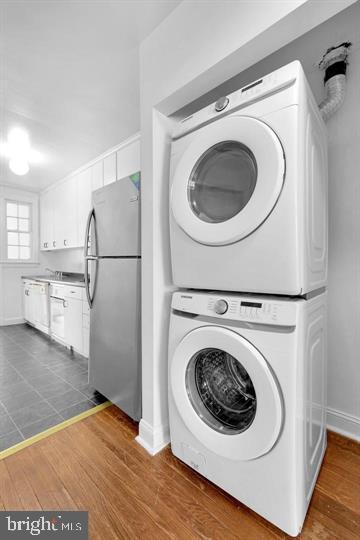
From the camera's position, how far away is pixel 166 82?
4.61ft

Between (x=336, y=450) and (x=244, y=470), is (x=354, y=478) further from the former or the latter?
(x=244, y=470)

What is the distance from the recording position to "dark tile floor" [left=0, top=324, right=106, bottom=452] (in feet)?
5.84

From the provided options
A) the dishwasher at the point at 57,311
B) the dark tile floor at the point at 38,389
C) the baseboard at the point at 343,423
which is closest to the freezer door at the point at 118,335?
the dark tile floor at the point at 38,389

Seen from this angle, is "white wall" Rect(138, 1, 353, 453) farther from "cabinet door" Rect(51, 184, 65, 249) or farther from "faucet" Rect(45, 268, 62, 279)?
"faucet" Rect(45, 268, 62, 279)

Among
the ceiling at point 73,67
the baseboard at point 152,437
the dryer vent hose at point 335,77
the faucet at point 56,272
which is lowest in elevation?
the baseboard at point 152,437

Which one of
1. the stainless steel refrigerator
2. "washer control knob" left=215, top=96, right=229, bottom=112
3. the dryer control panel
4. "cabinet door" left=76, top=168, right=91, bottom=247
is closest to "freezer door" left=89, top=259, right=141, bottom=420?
the stainless steel refrigerator

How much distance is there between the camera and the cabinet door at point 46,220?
451 cm

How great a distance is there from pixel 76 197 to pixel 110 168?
998 millimetres

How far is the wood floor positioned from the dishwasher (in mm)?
1900

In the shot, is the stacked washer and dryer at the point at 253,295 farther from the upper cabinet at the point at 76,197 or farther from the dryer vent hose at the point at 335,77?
the upper cabinet at the point at 76,197

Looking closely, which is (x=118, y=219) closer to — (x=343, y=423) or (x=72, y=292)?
(x=72, y=292)

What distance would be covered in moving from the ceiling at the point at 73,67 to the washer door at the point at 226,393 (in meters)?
1.77

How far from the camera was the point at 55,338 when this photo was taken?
11.8 feet

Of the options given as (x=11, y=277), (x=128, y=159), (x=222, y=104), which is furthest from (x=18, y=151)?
(x=222, y=104)
